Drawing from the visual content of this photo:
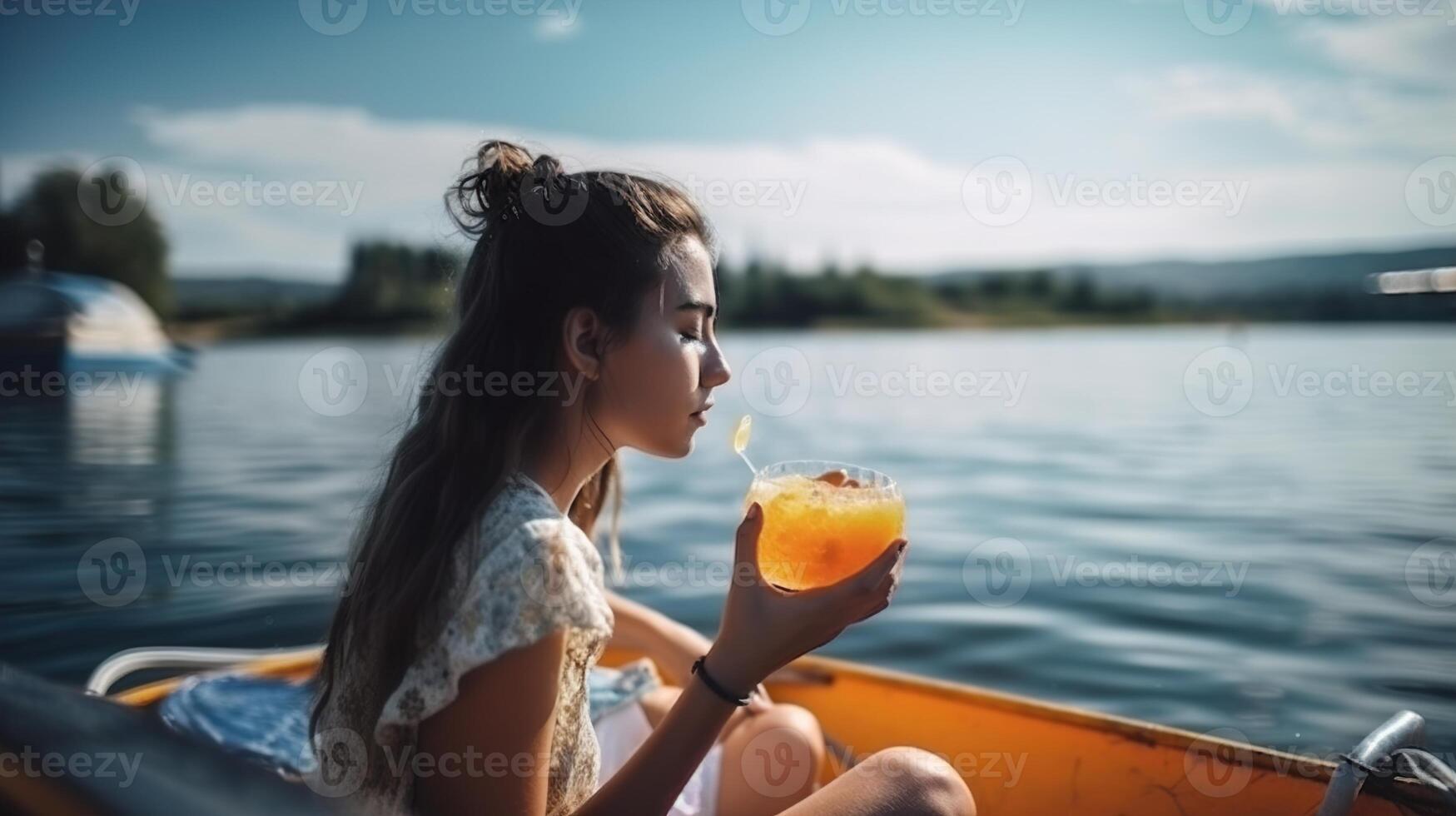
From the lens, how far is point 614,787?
1663 mm

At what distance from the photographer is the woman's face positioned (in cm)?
188

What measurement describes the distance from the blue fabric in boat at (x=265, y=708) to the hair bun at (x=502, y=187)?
135 centimetres

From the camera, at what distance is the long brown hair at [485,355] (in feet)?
5.65

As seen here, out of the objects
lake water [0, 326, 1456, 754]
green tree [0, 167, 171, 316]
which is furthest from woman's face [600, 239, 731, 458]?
green tree [0, 167, 171, 316]

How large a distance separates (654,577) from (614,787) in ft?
17.8

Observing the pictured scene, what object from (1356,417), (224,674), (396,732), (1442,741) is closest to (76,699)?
(396,732)

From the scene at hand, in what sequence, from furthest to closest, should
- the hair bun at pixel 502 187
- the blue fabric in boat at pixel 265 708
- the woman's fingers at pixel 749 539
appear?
the blue fabric in boat at pixel 265 708 < the hair bun at pixel 502 187 < the woman's fingers at pixel 749 539

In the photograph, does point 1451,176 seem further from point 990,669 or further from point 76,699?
point 76,699

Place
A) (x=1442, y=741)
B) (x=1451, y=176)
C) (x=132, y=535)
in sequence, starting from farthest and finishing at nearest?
1. (x=132, y=535)
2. (x=1451, y=176)
3. (x=1442, y=741)

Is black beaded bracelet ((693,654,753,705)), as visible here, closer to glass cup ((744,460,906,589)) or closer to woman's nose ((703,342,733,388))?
glass cup ((744,460,906,589))

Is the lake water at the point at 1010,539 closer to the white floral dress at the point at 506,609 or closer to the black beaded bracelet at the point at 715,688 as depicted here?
the white floral dress at the point at 506,609

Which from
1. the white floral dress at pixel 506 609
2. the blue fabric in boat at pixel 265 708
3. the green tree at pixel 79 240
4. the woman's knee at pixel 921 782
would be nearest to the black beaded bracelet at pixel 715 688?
the white floral dress at pixel 506 609

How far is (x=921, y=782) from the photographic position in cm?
186

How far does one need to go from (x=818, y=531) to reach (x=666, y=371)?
1.36 feet
